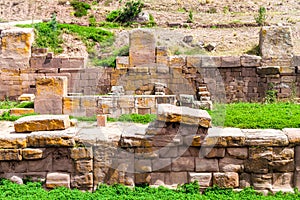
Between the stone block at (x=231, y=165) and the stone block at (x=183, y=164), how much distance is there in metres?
0.48

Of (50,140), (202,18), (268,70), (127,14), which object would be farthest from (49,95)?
(202,18)

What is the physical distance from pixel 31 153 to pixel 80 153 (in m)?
0.81

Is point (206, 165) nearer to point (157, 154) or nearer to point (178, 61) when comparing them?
point (157, 154)

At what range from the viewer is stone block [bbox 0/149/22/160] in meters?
7.02

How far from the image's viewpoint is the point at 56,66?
16.9 meters

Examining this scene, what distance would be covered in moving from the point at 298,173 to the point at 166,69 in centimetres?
882

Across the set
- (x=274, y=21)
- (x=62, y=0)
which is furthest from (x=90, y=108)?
(x=62, y=0)

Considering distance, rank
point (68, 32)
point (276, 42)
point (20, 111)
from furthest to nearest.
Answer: point (68, 32)
point (276, 42)
point (20, 111)

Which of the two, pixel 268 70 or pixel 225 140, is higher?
pixel 268 70

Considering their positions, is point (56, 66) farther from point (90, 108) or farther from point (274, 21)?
point (274, 21)

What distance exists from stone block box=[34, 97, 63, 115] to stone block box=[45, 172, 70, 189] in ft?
17.6

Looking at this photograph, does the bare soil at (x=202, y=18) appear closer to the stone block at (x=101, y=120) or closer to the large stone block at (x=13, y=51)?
the large stone block at (x=13, y=51)

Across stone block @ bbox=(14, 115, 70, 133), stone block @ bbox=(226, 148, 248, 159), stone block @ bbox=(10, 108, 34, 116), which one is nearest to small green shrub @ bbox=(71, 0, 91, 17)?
stone block @ bbox=(10, 108, 34, 116)

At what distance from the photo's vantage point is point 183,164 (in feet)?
23.3
